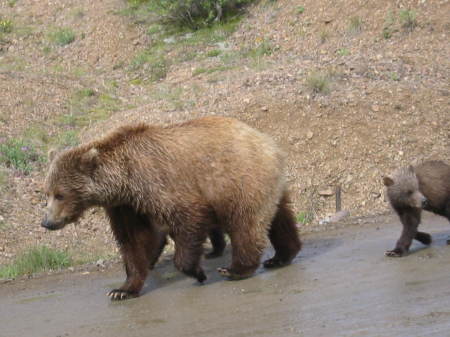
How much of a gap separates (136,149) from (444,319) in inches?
139

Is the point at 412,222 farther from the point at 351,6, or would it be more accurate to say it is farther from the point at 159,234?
the point at 351,6

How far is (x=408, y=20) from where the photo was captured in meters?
18.7

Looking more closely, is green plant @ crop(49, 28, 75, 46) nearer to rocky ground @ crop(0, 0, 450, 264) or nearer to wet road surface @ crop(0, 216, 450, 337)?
rocky ground @ crop(0, 0, 450, 264)

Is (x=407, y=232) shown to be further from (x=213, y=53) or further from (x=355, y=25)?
(x=213, y=53)

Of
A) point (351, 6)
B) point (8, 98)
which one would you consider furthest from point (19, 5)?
point (351, 6)

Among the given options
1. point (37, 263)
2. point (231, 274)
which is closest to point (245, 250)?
point (231, 274)

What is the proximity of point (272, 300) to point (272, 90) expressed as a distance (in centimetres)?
931

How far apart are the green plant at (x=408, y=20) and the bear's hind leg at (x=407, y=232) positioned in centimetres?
1086

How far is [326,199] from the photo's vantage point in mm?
13328

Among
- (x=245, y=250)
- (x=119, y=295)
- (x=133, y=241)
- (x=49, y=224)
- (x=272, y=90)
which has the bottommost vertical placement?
(x=272, y=90)

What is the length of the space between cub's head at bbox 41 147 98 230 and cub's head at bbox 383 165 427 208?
11.6ft

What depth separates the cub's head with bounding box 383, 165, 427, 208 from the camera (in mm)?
8805

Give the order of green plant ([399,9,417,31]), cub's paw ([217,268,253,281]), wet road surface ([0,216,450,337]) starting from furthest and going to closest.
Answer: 1. green plant ([399,9,417,31])
2. cub's paw ([217,268,253,281])
3. wet road surface ([0,216,450,337])

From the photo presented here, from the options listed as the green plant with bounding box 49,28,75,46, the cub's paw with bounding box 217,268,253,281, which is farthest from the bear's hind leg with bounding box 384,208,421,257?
the green plant with bounding box 49,28,75,46
